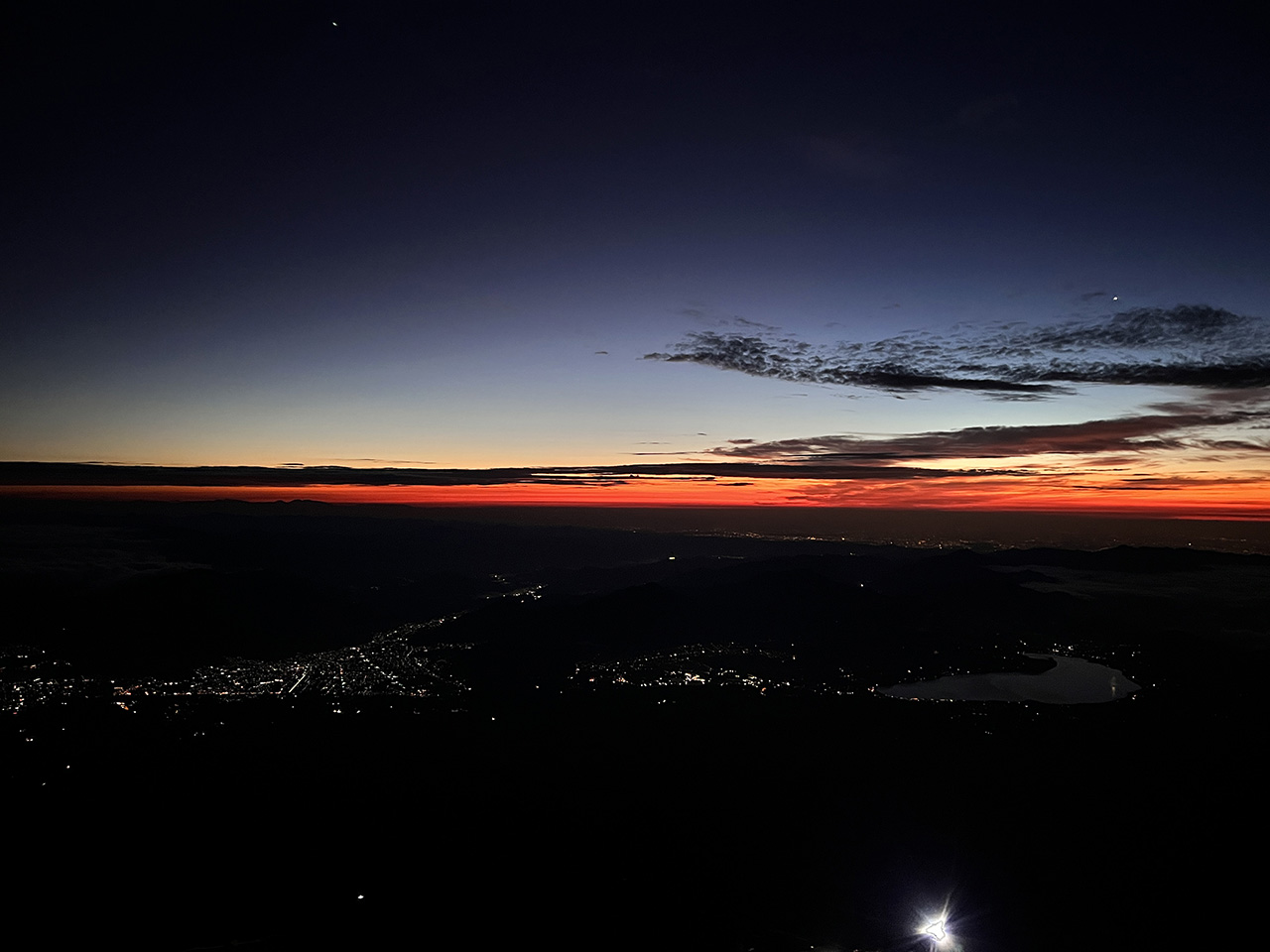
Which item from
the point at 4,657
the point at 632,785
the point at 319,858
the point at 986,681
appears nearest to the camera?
the point at 319,858

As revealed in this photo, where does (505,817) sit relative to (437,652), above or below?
above

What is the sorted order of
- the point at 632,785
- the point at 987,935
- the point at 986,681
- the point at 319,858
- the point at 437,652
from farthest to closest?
the point at 437,652 < the point at 986,681 < the point at 632,785 < the point at 319,858 < the point at 987,935

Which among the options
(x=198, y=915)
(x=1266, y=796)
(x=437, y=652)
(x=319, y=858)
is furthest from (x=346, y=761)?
(x=1266, y=796)

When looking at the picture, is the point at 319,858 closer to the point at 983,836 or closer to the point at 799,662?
the point at 983,836

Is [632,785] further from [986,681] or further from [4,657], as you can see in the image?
[4,657]

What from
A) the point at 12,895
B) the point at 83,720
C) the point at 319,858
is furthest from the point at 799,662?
the point at 83,720

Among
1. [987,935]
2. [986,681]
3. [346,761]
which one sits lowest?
[986,681]

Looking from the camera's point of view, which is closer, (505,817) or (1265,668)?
(505,817)

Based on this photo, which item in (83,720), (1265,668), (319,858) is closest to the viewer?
(319,858)

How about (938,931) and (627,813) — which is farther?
(627,813)
